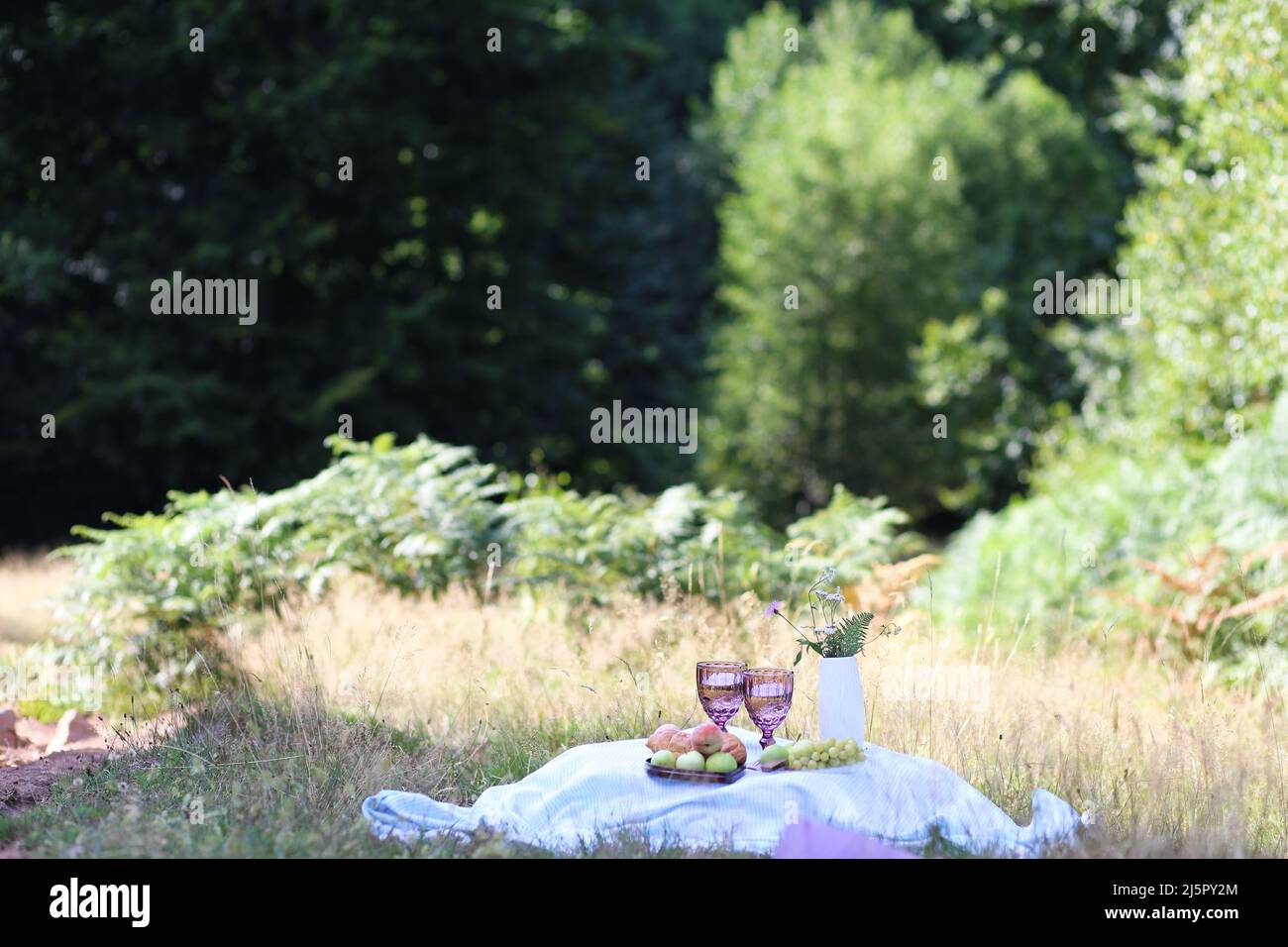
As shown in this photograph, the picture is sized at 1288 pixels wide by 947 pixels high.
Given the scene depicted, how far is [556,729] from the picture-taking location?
5.90 metres

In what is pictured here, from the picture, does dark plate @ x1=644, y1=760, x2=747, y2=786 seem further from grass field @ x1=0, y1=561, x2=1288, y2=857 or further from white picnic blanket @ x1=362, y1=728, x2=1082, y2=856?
grass field @ x1=0, y1=561, x2=1288, y2=857

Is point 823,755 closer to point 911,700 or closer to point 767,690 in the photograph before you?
point 767,690

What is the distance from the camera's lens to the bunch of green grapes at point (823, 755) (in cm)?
454

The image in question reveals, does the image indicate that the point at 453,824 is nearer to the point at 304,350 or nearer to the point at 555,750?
the point at 555,750

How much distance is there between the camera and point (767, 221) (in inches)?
1026

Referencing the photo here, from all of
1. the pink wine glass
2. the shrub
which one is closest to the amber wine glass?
the pink wine glass

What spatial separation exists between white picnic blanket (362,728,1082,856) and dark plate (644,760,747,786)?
2 centimetres

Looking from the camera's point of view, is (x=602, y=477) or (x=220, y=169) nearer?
(x=220, y=169)

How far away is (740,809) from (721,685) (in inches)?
18.8

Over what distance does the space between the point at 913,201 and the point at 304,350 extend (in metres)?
14.4

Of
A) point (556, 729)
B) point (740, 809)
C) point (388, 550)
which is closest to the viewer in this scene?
point (740, 809)

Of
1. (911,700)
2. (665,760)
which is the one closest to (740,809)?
(665,760)
